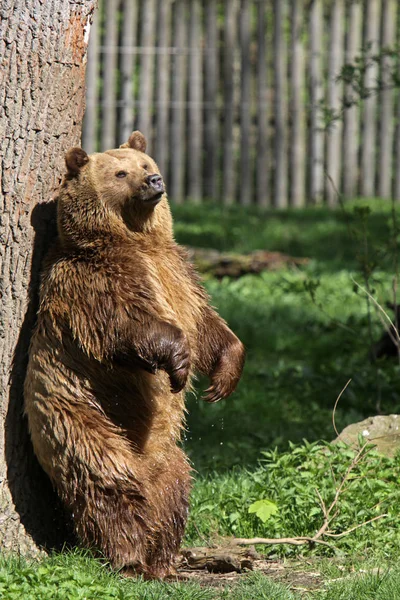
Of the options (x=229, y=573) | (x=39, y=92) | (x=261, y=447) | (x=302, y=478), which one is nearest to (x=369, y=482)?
(x=302, y=478)

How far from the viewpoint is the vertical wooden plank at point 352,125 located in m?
13.7

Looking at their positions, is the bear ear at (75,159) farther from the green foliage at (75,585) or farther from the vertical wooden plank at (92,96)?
the vertical wooden plank at (92,96)

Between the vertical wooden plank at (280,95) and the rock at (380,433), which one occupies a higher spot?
the vertical wooden plank at (280,95)

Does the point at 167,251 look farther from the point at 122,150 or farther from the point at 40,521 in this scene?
the point at 40,521

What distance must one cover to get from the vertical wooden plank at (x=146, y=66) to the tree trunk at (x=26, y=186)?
333 inches

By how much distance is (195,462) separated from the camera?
6910 millimetres

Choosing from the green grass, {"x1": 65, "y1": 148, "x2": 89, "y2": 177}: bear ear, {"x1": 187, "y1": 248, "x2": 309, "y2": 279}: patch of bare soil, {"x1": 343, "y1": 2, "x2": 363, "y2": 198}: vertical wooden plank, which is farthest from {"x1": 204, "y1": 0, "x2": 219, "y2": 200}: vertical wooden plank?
the green grass

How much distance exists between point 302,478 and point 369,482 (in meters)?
0.40

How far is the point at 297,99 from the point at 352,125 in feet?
2.81

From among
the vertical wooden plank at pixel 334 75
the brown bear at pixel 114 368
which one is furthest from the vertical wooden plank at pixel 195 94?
the brown bear at pixel 114 368

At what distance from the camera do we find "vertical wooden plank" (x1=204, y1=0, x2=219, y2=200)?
540 inches

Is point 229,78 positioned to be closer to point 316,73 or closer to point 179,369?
point 316,73

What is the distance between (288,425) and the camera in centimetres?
749

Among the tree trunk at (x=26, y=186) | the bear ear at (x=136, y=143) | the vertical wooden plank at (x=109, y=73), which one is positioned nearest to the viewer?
the tree trunk at (x=26, y=186)
